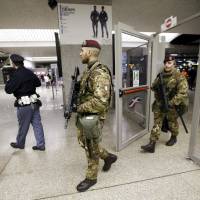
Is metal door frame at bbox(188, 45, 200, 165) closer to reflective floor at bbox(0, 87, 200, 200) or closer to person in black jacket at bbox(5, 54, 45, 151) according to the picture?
reflective floor at bbox(0, 87, 200, 200)

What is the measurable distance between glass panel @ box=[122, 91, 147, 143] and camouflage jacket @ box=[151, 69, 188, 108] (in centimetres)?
66

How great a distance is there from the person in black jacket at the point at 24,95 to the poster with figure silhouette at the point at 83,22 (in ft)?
6.65

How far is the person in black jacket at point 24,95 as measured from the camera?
7.04ft

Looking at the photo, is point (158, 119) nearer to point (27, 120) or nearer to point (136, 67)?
point (136, 67)

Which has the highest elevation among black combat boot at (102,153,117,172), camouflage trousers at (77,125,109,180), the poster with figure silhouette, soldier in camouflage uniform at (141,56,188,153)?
the poster with figure silhouette

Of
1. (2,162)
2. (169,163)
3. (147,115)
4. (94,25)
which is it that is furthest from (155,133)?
(94,25)

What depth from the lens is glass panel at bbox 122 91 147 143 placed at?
322 centimetres

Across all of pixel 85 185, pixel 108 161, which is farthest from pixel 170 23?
pixel 85 185

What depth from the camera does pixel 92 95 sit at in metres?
1.45

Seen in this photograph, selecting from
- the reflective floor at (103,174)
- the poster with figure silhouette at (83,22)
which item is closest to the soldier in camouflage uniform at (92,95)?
the reflective floor at (103,174)

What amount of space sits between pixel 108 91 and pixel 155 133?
4.25 feet

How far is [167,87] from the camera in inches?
90.9

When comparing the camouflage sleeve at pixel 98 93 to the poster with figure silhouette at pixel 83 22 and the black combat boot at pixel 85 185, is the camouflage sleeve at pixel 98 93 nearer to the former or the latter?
the black combat boot at pixel 85 185

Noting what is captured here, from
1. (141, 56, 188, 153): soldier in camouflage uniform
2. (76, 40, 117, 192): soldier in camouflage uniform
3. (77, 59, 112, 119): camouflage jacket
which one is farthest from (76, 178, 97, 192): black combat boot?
(141, 56, 188, 153): soldier in camouflage uniform
